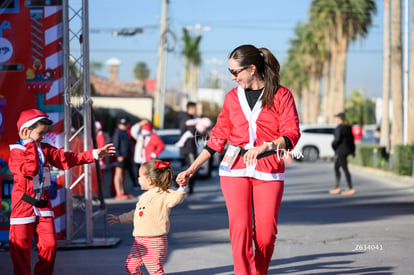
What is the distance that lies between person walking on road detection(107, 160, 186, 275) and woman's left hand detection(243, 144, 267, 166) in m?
0.90

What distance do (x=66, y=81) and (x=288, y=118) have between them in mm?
3919

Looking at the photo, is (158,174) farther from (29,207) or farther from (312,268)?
(312,268)

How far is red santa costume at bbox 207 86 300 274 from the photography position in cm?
514

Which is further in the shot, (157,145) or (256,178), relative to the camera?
(157,145)

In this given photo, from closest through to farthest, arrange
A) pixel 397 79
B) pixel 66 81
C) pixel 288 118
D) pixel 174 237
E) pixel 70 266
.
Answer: pixel 288 118, pixel 70 266, pixel 66 81, pixel 174 237, pixel 397 79

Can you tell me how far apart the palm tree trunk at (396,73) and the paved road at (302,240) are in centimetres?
1216

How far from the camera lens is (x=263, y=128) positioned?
5.19m

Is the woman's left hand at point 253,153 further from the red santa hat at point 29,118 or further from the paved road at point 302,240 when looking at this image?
the paved road at point 302,240

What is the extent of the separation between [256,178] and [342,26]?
4807 cm

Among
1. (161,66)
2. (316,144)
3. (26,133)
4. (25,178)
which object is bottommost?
(316,144)

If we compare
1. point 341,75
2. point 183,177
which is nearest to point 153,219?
point 183,177

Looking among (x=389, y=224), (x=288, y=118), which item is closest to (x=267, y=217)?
(x=288, y=118)

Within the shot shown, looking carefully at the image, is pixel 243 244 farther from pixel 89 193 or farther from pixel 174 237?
pixel 174 237

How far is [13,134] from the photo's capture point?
27.9ft
